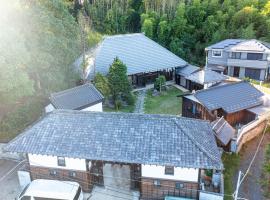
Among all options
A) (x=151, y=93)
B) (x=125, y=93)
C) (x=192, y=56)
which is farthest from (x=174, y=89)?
(x=192, y=56)

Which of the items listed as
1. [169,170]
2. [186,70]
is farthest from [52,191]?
[186,70]

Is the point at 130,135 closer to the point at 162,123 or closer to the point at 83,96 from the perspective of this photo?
the point at 162,123

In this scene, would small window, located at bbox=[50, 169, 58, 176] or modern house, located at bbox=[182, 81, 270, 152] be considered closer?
small window, located at bbox=[50, 169, 58, 176]

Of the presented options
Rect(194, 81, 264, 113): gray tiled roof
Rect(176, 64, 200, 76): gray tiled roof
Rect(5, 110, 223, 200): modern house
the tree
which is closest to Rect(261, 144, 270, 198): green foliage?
Rect(5, 110, 223, 200): modern house

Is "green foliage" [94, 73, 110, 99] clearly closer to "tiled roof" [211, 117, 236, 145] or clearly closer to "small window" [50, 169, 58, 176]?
"tiled roof" [211, 117, 236, 145]

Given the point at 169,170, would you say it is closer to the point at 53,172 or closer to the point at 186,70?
the point at 53,172

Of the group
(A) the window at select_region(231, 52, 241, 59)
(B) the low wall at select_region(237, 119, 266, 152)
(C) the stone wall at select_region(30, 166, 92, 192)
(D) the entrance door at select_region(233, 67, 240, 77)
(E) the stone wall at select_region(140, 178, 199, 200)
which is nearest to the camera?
(E) the stone wall at select_region(140, 178, 199, 200)

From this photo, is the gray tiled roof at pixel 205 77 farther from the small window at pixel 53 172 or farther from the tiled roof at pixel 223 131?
the small window at pixel 53 172

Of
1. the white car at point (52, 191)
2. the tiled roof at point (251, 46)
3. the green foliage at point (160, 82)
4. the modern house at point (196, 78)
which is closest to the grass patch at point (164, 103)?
the green foliage at point (160, 82)
